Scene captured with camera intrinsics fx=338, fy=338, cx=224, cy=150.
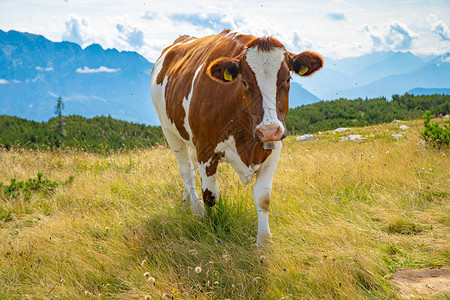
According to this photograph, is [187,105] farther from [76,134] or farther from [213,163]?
[76,134]

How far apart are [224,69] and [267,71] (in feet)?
1.54

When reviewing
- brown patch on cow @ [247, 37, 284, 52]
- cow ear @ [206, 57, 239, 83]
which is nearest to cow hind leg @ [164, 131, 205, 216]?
cow ear @ [206, 57, 239, 83]

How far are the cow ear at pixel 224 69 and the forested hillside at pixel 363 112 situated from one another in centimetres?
1620

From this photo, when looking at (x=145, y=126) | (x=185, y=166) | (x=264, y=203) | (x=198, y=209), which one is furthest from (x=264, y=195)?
(x=145, y=126)

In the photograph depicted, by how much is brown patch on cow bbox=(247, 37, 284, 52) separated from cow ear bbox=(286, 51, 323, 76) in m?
0.21

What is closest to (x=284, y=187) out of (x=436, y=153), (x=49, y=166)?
(x=436, y=153)

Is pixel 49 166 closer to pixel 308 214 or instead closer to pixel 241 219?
pixel 241 219

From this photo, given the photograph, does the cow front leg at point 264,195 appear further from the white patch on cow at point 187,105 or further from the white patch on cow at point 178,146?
the white patch on cow at point 178,146

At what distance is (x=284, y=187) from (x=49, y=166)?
6362 millimetres

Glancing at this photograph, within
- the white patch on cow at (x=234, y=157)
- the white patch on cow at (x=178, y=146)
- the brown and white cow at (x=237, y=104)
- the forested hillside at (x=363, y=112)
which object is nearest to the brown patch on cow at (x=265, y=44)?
the brown and white cow at (x=237, y=104)

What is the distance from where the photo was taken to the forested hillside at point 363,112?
65.8 feet

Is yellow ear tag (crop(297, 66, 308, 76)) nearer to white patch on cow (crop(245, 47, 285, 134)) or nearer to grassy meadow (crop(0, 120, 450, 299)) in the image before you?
white patch on cow (crop(245, 47, 285, 134))

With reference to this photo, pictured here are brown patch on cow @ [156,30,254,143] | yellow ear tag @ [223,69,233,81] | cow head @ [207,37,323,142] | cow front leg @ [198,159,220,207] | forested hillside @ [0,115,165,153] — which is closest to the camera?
cow head @ [207,37,323,142]

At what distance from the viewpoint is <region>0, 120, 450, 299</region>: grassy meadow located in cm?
294
